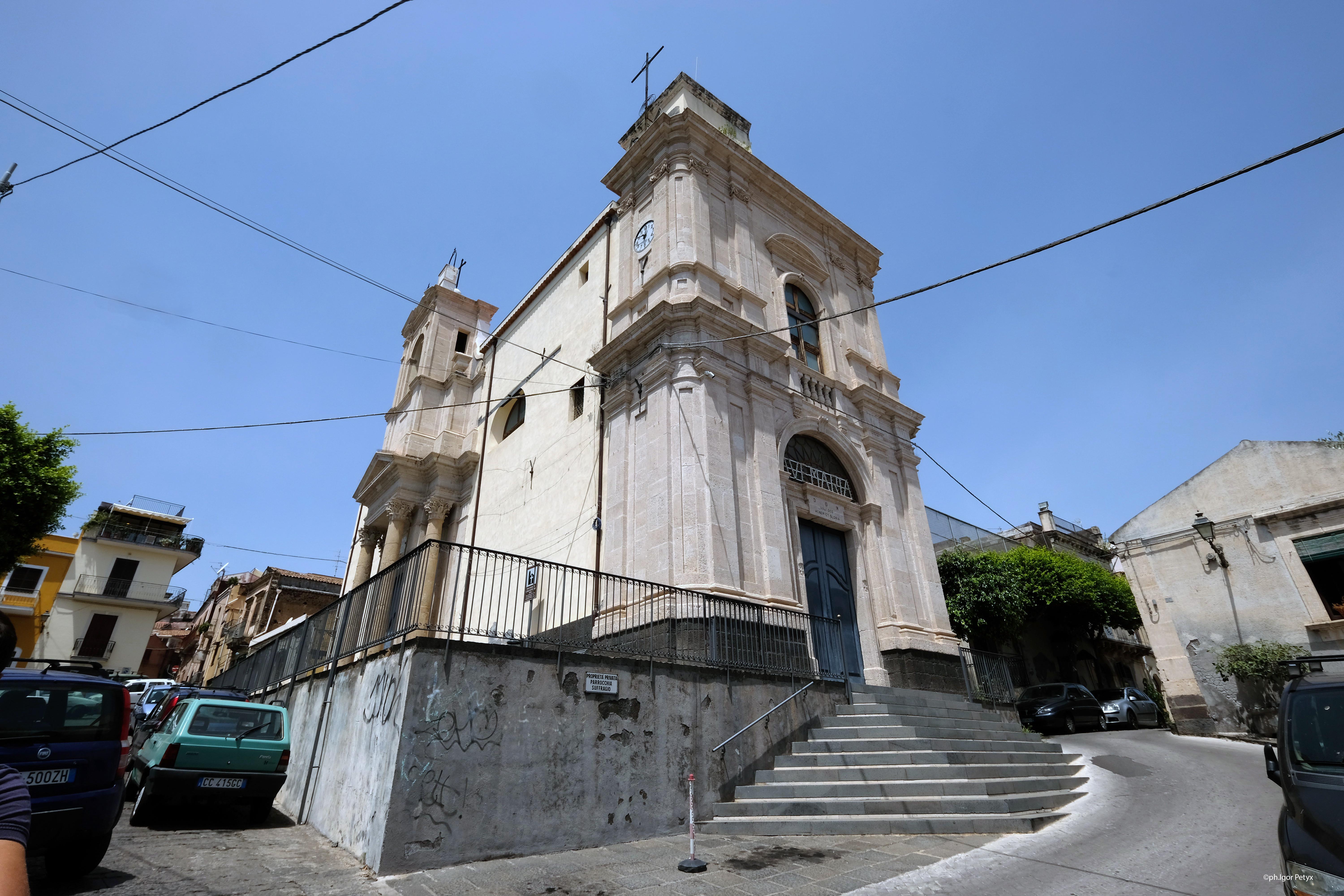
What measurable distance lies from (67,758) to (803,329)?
47.6 ft

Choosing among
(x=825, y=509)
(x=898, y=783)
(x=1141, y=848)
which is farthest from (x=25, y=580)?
(x=1141, y=848)

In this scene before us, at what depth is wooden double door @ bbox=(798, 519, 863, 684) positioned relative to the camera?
39.6 feet

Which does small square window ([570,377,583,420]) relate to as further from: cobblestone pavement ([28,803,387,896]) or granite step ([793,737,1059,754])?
cobblestone pavement ([28,803,387,896])

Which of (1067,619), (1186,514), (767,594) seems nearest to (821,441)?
(767,594)

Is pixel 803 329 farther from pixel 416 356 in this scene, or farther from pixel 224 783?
pixel 416 356

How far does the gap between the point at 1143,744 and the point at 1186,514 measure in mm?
6099

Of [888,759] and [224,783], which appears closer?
[224,783]

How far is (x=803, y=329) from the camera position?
1596 centimetres

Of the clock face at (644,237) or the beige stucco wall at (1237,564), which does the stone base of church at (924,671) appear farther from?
the clock face at (644,237)

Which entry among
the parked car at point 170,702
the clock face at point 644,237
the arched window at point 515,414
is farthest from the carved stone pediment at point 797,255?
the parked car at point 170,702

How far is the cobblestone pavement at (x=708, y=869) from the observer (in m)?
5.45

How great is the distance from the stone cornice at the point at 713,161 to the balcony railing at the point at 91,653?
32.7m

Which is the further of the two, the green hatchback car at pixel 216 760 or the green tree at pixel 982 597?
the green tree at pixel 982 597

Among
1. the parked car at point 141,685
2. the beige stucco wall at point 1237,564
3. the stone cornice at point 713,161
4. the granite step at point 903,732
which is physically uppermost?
the stone cornice at point 713,161
